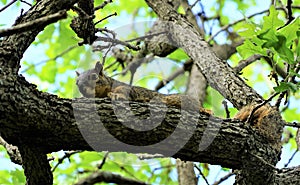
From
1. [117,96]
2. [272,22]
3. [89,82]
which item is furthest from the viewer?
[89,82]

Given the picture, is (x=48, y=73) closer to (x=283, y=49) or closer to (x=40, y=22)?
(x=283, y=49)

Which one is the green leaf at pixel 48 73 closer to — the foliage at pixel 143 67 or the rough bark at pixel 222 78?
the foliage at pixel 143 67

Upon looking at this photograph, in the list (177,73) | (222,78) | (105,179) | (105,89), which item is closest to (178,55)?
(177,73)

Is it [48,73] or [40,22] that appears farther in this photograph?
[48,73]

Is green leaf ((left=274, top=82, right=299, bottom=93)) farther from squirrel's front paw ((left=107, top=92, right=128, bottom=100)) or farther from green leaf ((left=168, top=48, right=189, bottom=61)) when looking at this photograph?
green leaf ((left=168, top=48, right=189, bottom=61))

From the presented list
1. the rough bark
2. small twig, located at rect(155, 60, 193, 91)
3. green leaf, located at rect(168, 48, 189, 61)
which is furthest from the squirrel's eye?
small twig, located at rect(155, 60, 193, 91)

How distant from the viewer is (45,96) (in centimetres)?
231

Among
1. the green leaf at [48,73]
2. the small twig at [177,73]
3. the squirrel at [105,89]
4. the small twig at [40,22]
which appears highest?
the green leaf at [48,73]

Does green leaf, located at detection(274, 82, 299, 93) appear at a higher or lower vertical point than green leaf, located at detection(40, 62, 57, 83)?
lower

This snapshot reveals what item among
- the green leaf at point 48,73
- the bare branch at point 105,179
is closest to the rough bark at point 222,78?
the bare branch at point 105,179

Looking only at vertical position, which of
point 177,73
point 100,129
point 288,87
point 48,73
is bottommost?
point 100,129

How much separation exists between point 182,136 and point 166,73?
3.43 meters

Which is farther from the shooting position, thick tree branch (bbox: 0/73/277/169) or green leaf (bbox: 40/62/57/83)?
green leaf (bbox: 40/62/57/83)

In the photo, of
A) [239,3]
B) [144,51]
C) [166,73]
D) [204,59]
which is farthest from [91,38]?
[239,3]
